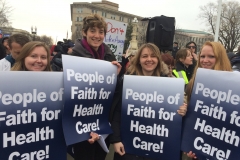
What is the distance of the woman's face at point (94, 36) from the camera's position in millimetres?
2463

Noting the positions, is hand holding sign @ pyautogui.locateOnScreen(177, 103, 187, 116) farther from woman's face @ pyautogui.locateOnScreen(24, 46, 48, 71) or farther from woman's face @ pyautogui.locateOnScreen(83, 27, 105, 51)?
woman's face @ pyautogui.locateOnScreen(24, 46, 48, 71)

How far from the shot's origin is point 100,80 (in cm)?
221

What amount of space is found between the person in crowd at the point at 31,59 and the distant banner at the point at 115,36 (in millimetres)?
4000

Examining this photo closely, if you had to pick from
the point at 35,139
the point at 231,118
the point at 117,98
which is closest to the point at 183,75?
the point at 117,98

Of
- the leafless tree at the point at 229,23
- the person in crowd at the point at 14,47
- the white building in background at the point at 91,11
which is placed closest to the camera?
the person in crowd at the point at 14,47

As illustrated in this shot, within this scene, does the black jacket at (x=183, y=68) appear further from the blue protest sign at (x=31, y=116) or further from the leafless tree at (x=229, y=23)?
the leafless tree at (x=229, y=23)

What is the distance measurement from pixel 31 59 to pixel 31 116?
527 mm

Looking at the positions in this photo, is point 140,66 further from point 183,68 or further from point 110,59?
point 183,68

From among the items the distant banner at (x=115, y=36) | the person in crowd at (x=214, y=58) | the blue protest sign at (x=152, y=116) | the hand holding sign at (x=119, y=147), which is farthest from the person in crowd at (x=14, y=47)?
the distant banner at (x=115, y=36)

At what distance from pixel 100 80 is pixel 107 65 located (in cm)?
18

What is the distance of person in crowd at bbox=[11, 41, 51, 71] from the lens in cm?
208

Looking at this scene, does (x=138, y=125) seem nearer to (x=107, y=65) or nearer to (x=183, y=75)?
(x=107, y=65)

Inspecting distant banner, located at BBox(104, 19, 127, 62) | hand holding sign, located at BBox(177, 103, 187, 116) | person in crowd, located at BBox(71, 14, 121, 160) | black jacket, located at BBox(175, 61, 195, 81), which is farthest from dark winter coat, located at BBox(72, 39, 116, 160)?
distant banner, located at BBox(104, 19, 127, 62)

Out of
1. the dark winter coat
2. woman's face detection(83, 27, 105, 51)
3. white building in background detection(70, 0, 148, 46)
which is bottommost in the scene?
the dark winter coat
